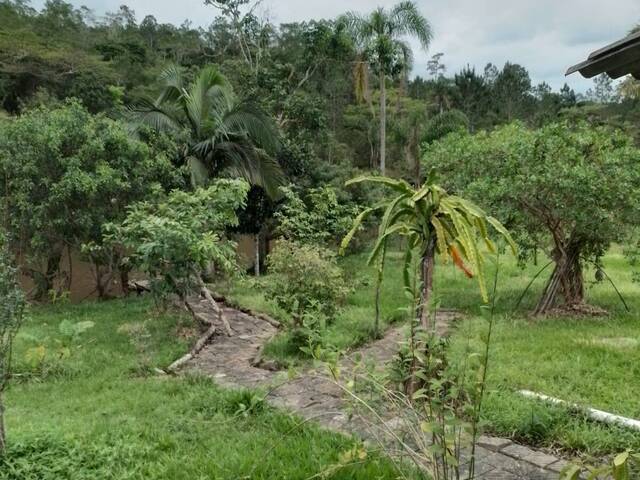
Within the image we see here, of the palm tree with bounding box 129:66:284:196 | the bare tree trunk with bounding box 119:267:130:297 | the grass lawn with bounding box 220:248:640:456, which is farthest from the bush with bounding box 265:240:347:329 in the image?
the bare tree trunk with bounding box 119:267:130:297

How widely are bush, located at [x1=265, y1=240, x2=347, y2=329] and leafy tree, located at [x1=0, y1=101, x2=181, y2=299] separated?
3129mm

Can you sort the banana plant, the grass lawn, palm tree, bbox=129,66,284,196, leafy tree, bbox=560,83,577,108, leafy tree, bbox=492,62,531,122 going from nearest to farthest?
the grass lawn → the banana plant → palm tree, bbox=129,66,284,196 → leafy tree, bbox=492,62,531,122 → leafy tree, bbox=560,83,577,108

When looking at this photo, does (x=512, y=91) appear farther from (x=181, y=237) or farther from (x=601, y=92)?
(x=181, y=237)

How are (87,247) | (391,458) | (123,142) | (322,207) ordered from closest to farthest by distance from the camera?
1. (391,458)
2. (87,247)
3. (322,207)
4. (123,142)

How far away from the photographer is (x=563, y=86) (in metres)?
38.3

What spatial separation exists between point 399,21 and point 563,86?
28300 mm

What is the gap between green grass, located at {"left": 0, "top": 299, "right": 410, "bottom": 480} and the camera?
117 inches

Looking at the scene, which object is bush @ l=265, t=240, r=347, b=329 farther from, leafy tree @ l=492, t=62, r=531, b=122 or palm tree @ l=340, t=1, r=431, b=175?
leafy tree @ l=492, t=62, r=531, b=122

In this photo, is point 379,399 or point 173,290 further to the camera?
point 173,290

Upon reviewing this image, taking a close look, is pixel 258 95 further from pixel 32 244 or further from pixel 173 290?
pixel 173 290

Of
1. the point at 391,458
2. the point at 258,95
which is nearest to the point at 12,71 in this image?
the point at 258,95

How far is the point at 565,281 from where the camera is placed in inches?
272

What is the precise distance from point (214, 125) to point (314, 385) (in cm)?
674

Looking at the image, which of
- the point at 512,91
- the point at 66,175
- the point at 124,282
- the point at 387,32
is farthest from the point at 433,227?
the point at 512,91
